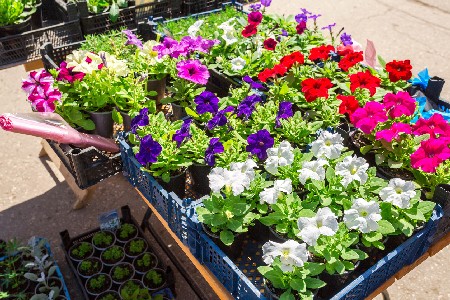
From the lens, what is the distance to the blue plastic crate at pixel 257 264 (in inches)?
72.8

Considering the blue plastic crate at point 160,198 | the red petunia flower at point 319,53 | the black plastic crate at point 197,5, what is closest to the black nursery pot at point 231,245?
the blue plastic crate at point 160,198

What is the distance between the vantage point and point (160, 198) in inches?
89.9

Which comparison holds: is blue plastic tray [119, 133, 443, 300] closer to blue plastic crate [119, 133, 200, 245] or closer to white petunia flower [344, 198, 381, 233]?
blue plastic crate [119, 133, 200, 245]

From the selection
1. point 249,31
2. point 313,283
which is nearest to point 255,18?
point 249,31

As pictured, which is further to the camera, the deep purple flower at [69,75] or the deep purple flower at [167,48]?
the deep purple flower at [167,48]

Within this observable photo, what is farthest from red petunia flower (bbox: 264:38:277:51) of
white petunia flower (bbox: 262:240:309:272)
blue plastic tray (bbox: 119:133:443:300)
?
white petunia flower (bbox: 262:240:309:272)

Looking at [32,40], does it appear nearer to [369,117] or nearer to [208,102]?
[208,102]

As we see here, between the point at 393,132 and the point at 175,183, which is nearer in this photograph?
the point at 393,132

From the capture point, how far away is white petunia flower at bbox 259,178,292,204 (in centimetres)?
193

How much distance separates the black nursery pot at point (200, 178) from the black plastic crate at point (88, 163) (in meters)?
0.49

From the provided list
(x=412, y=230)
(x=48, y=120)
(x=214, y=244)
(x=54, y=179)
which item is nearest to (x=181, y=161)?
(x=214, y=244)

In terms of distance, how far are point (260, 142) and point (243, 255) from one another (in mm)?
561

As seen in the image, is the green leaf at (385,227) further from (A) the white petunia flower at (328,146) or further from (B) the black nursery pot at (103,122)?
(B) the black nursery pot at (103,122)

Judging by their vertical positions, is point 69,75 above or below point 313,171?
above
